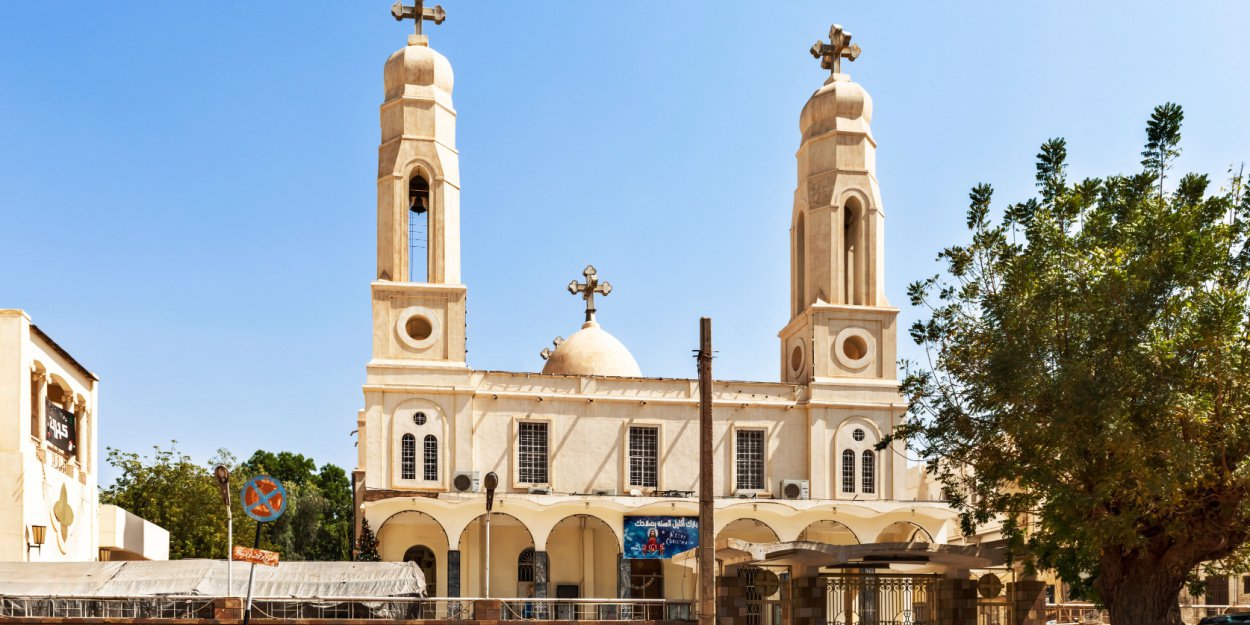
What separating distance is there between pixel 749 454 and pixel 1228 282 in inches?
828

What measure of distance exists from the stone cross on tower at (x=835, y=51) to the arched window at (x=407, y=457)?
18210 mm

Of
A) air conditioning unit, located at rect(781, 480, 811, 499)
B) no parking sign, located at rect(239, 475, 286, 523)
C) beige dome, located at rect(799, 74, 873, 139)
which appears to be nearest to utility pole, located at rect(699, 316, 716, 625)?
no parking sign, located at rect(239, 475, 286, 523)

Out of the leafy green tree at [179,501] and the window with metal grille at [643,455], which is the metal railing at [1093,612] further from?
the leafy green tree at [179,501]

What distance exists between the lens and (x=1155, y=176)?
2170 centimetres

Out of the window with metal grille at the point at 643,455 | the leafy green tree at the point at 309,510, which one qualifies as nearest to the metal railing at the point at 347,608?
the window with metal grille at the point at 643,455

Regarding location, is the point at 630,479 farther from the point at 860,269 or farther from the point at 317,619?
the point at 317,619

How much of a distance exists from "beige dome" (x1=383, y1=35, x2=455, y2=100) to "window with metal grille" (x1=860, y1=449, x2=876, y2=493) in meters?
17.0

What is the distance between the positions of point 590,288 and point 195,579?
2489 cm

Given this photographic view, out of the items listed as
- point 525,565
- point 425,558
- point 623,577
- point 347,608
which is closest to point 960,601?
point 347,608

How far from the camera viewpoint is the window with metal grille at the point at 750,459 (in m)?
40.4

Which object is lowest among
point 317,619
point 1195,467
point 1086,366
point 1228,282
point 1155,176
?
point 317,619

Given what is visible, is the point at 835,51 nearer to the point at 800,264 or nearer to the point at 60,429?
the point at 800,264

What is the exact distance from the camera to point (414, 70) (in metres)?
40.1

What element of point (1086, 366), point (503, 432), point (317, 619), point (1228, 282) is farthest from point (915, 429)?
point (503, 432)
